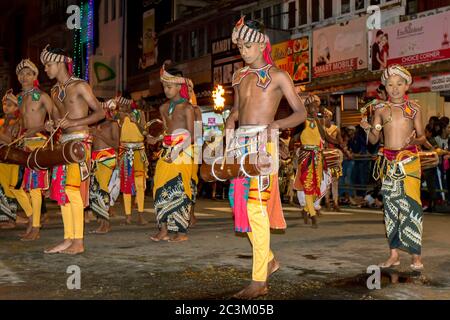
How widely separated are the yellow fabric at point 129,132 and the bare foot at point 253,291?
5.88 m

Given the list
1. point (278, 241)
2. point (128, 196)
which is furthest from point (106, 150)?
point (278, 241)

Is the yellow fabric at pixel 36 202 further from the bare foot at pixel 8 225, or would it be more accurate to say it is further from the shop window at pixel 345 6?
the shop window at pixel 345 6

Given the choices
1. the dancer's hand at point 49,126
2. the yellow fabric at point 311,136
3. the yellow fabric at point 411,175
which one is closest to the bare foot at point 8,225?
the dancer's hand at point 49,126

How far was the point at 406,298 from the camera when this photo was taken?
453 centimetres

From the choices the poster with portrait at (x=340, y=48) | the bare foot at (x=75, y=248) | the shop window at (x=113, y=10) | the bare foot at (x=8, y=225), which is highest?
the shop window at (x=113, y=10)

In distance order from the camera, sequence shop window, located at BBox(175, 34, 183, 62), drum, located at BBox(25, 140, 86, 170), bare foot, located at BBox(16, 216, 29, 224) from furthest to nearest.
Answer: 1. shop window, located at BBox(175, 34, 183, 62)
2. bare foot, located at BBox(16, 216, 29, 224)
3. drum, located at BBox(25, 140, 86, 170)

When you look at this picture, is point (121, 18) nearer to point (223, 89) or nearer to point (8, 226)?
point (223, 89)

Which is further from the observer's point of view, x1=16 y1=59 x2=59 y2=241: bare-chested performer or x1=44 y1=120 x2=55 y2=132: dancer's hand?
x1=16 y1=59 x2=59 y2=241: bare-chested performer

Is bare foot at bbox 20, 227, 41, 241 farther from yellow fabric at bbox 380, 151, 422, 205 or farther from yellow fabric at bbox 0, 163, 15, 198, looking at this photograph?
yellow fabric at bbox 380, 151, 422, 205

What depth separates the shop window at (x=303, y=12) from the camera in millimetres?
22469

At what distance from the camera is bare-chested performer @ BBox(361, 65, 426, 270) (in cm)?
594

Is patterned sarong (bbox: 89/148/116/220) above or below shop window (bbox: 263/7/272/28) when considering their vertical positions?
below

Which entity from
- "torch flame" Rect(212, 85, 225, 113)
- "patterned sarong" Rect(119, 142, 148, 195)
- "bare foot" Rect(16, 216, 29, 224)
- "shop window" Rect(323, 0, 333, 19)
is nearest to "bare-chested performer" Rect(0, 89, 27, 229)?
"bare foot" Rect(16, 216, 29, 224)

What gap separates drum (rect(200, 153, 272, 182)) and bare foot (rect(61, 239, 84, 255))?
94.1 inches
